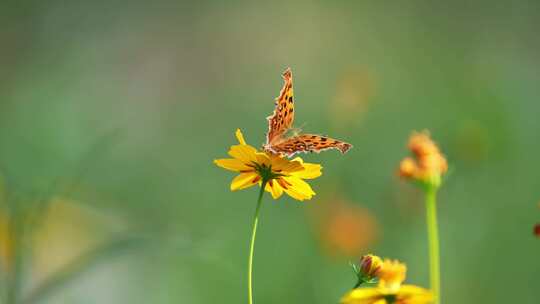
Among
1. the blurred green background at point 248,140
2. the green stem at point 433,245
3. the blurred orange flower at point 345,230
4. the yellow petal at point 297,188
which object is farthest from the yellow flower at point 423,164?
the blurred orange flower at point 345,230

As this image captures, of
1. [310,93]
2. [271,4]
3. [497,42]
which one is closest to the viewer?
[310,93]

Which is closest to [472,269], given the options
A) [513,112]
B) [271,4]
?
[513,112]

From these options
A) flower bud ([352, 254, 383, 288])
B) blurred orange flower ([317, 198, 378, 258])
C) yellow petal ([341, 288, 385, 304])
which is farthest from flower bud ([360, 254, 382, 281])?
blurred orange flower ([317, 198, 378, 258])

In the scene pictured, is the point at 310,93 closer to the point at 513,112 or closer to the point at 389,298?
the point at 513,112

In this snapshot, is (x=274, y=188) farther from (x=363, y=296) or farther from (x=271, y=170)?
(x=363, y=296)

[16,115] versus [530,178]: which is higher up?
[16,115]

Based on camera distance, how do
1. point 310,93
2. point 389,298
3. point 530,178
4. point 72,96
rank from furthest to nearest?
point 310,93, point 72,96, point 530,178, point 389,298

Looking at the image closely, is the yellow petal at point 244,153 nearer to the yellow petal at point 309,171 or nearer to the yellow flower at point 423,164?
the yellow petal at point 309,171
